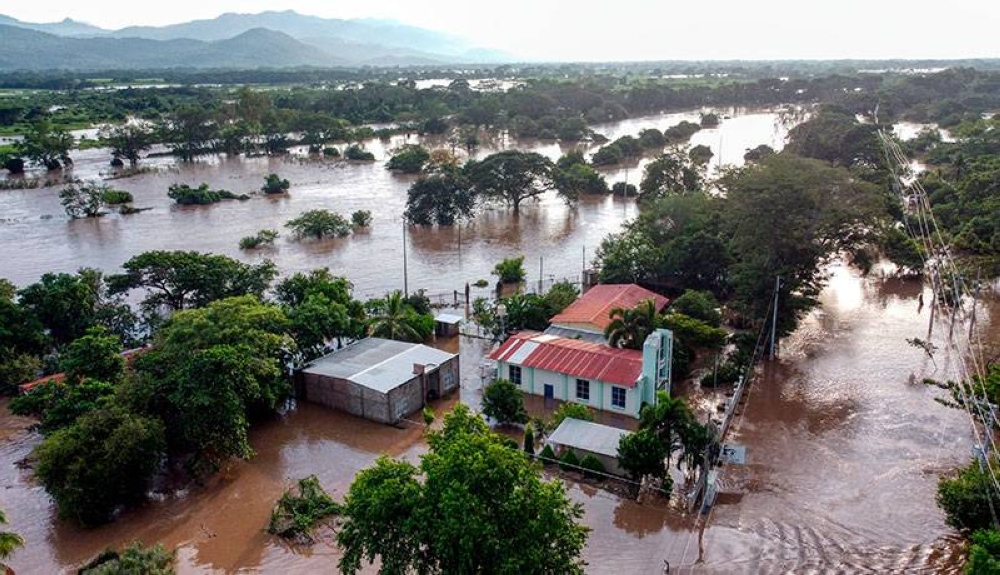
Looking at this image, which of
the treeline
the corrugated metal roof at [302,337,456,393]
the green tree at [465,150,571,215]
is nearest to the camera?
the treeline

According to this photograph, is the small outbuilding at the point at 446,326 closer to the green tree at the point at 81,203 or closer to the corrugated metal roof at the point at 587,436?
the corrugated metal roof at the point at 587,436

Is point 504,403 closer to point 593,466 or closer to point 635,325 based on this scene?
point 593,466

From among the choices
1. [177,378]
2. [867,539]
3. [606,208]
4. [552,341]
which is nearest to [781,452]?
[867,539]

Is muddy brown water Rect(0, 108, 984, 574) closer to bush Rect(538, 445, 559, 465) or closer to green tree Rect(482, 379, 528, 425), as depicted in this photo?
bush Rect(538, 445, 559, 465)

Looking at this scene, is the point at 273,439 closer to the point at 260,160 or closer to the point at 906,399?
the point at 906,399

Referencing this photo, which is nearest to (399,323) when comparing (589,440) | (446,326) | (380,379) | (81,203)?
(446,326)

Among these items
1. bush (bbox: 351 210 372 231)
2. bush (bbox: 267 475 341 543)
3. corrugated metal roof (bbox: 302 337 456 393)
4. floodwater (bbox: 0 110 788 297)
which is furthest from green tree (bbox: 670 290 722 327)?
bush (bbox: 351 210 372 231)

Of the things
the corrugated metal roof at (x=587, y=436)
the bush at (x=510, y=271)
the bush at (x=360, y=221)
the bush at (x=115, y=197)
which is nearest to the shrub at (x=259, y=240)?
the bush at (x=360, y=221)
